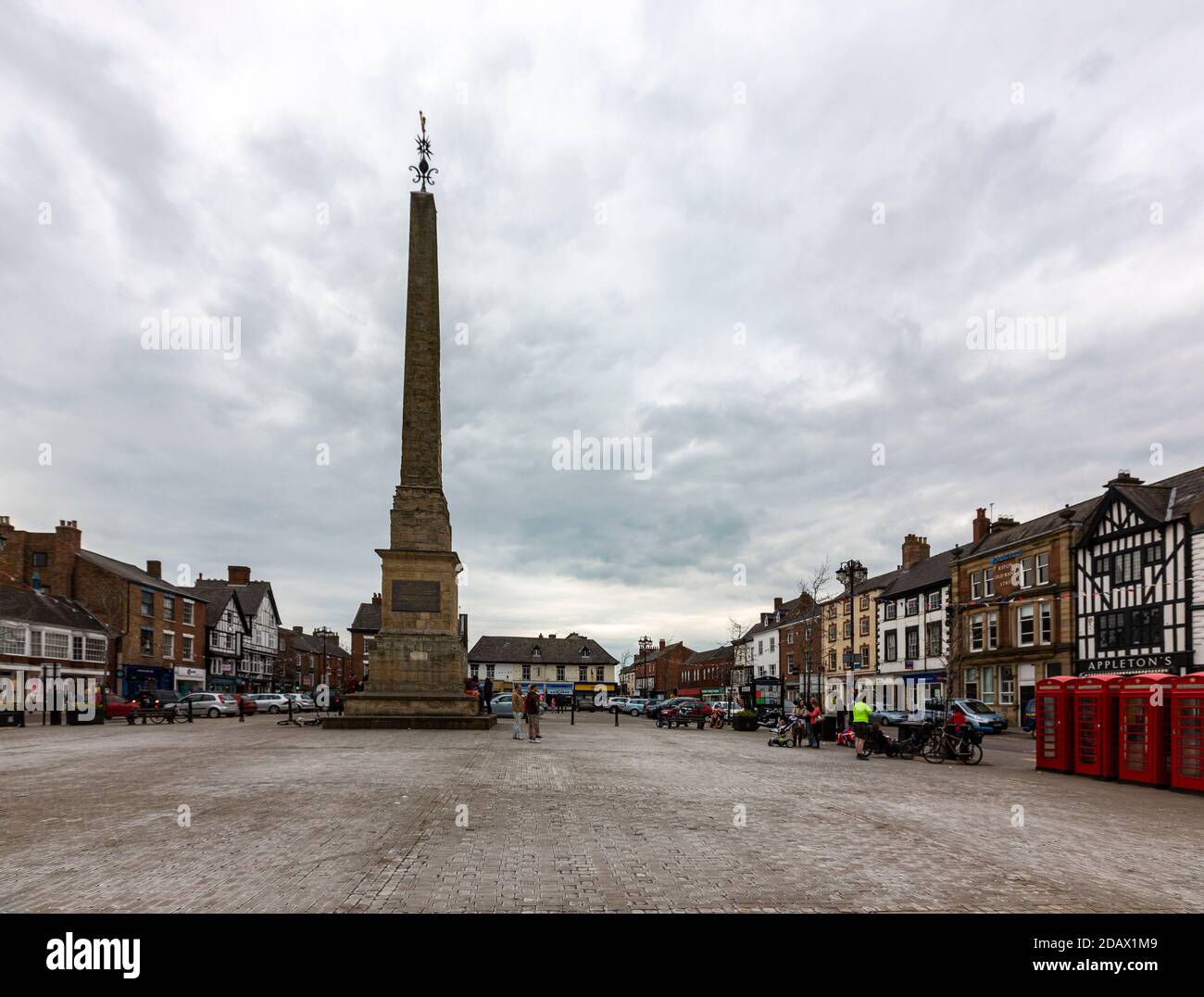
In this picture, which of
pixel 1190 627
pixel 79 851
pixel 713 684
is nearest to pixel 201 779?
pixel 79 851

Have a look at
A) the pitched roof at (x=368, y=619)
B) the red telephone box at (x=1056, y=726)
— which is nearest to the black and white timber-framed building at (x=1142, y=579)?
the red telephone box at (x=1056, y=726)

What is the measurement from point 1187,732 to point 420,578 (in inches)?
822

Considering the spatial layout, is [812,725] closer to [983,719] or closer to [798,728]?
[798,728]

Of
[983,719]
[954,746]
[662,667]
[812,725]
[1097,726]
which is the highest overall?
[1097,726]

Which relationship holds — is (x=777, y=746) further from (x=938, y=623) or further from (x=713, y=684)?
(x=713, y=684)

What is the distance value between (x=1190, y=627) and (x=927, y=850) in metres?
30.1

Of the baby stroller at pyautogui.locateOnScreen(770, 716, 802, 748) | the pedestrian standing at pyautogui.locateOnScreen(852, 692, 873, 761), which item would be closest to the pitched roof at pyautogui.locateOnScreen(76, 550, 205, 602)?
the baby stroller at pyautogui.locateOnScreen(770, 716, 802, 748)

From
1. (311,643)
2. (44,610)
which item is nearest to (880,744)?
(44,610)

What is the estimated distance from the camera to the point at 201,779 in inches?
543

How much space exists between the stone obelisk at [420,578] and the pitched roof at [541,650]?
2795 inches

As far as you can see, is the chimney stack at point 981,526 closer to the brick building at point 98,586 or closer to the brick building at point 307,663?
the brick building at point 98,586

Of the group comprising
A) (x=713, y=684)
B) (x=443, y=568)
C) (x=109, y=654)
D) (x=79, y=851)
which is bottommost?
(x=713, y=684)

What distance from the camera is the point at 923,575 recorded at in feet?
179

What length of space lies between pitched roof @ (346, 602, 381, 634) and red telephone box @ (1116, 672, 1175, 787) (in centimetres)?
8601
